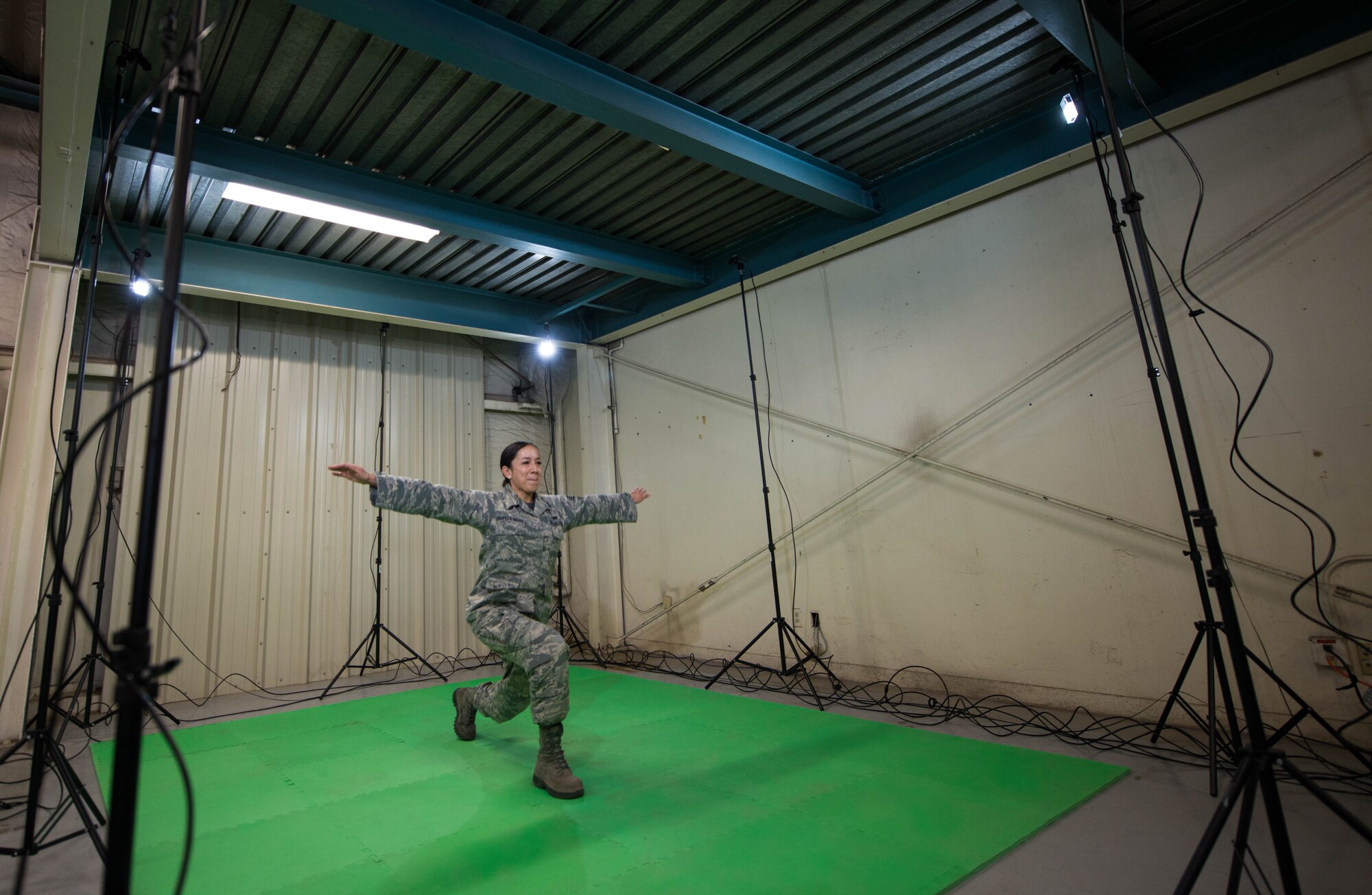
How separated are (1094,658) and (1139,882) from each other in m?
2.00

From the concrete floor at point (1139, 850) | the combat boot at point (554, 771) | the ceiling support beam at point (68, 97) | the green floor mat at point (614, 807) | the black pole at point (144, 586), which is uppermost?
the ceiling support beam at point (68, 97)

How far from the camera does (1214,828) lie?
1475 millimetres

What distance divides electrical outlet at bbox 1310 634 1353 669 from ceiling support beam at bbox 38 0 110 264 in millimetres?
5618

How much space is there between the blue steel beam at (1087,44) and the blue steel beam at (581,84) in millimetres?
1608

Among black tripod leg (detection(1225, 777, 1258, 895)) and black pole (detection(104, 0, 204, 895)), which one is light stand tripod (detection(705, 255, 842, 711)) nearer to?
black tripod leg (detection(1225, 777, 1258, 895))

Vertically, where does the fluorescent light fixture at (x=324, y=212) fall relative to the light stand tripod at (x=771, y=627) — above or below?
above

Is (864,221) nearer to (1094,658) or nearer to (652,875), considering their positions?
(1094,658)

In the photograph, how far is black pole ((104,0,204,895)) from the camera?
100 centimetres

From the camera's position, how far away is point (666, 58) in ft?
11.8

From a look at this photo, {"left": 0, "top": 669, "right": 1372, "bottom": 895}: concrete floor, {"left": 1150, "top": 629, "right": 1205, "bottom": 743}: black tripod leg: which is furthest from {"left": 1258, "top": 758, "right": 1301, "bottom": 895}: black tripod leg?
{"left": 1150, "top": 629, "right": 1205, "bottom": 743}: black tripod leg

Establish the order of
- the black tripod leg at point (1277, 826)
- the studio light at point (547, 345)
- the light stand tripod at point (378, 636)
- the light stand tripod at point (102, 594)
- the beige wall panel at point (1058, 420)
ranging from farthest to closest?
the studio light at point (547, 345) < the light stand tripod at point (378, 636) < the light stand tripod at point (102, 594) < the beige wall panel at point (1058, 420) < the black tripod leg at point (1277, 826)

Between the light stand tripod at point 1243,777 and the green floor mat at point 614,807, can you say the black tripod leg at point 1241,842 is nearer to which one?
the light stand tripod at point 1243,777

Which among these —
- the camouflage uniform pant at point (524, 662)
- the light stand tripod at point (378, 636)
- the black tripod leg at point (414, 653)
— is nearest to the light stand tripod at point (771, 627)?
the camouflage uniform pant at point (524, 662)

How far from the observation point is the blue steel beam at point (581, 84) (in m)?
2.97
